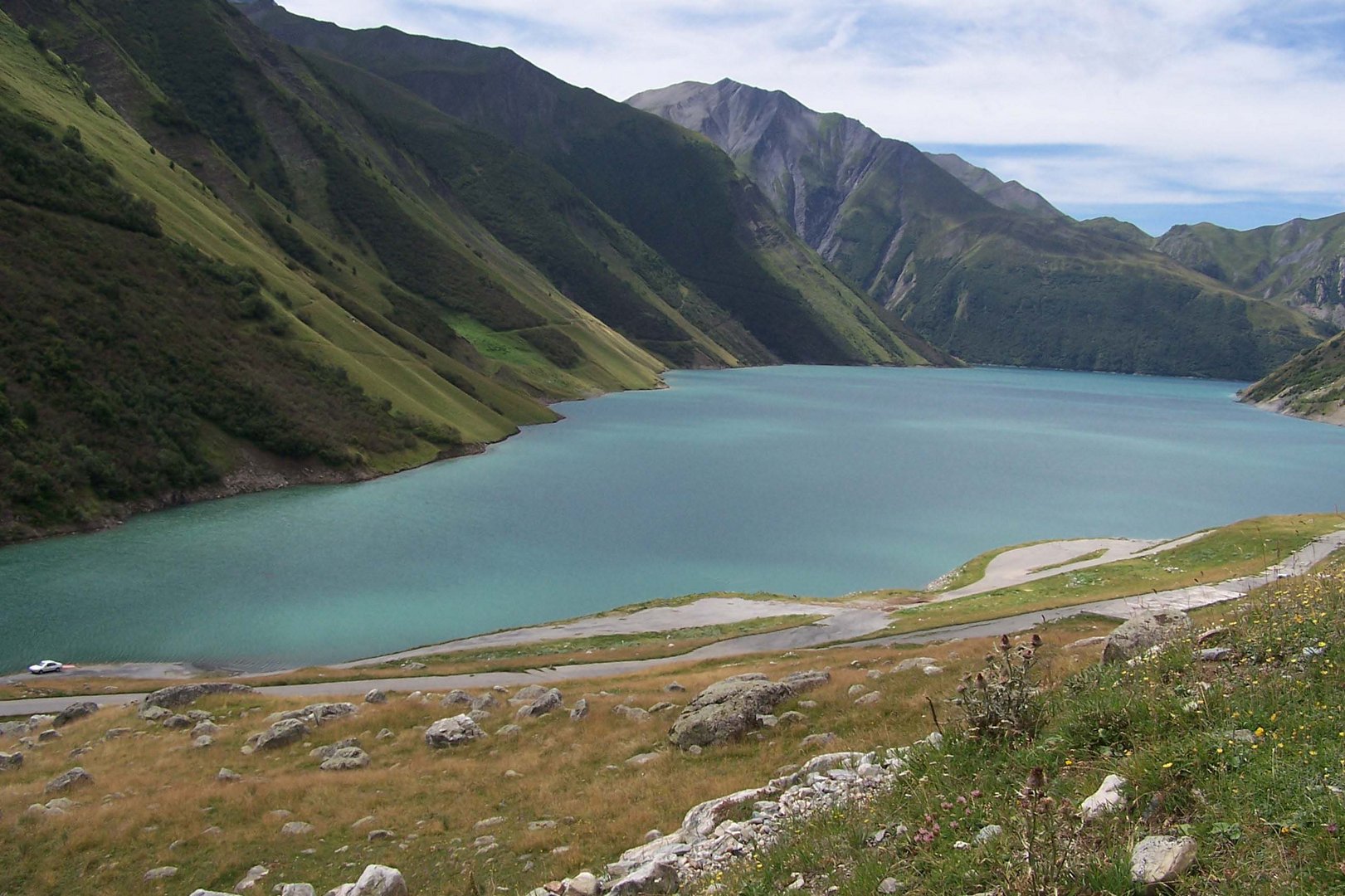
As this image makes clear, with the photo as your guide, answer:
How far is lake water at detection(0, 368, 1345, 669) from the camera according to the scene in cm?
4916

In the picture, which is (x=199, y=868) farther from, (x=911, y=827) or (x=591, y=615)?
(x=591, y=615)

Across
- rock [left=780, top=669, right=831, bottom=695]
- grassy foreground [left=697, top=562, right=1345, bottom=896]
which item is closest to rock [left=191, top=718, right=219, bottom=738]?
rock [left=780, top=669, right=831, bottom=695]

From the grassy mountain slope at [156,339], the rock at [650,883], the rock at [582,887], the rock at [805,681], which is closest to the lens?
the rock at [650,883]

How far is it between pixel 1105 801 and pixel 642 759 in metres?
13.0

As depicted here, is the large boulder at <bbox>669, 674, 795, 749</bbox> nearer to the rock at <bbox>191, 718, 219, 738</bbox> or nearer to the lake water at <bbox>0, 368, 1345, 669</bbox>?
the rock at <bbox>191, 718, 219, 738</bbox>

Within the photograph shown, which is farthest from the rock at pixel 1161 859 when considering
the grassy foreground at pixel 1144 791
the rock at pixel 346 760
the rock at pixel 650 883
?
the rock at pixel 346 760

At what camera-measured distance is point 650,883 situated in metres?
10.7

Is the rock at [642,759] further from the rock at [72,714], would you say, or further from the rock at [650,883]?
the rock at [72,714]

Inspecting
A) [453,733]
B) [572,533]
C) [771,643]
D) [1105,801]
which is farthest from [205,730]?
[572,533]

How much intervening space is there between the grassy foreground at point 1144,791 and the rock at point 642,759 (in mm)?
9355

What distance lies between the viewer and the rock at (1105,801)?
7.89 meters

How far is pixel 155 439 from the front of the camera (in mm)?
76375

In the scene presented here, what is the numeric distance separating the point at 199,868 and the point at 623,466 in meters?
84.8

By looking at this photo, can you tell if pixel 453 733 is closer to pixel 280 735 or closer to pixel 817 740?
pixel 280 735
